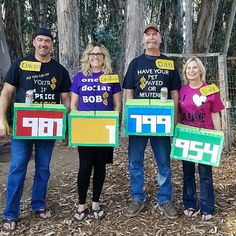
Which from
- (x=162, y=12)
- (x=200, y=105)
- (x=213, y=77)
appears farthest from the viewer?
(x=162, y=12)

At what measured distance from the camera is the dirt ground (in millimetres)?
3818

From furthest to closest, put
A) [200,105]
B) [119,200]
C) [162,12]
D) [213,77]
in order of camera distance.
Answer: [162,12]
[213,77]
[119,200]
[200,105]

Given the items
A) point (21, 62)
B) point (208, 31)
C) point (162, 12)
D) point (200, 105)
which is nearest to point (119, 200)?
point (200, 105)

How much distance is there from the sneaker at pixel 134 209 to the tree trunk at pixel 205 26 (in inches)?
334

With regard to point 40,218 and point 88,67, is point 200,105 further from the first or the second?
point 40,218

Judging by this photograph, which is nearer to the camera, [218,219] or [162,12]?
[218,219]

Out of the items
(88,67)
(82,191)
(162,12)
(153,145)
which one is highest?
(162,12)

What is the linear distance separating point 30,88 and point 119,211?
1649 mm

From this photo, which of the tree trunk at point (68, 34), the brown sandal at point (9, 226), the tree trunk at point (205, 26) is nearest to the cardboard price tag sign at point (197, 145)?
the brown sandal at point (9, 226)

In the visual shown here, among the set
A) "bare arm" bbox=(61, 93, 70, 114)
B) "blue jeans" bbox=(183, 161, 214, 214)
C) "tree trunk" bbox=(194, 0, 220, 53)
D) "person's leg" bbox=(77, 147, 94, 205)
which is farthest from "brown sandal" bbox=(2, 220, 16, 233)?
"tree trunk" bbox=(194, 0, 220, 53)

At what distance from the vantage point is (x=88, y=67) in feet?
12.2

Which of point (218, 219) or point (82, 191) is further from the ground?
point (82, 191)

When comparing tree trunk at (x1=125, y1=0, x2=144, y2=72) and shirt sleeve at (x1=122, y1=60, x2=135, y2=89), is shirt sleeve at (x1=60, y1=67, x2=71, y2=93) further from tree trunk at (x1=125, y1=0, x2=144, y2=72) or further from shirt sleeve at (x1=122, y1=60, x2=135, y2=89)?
tree trunk at (x1=125, y1=0, x2=144, y2=72)

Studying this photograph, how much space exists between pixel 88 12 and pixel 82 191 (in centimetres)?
1832
